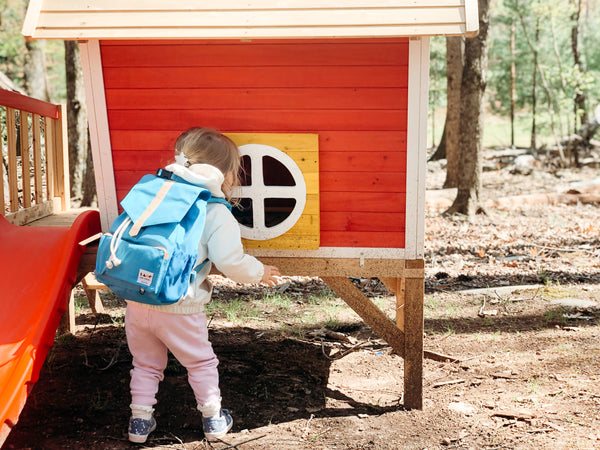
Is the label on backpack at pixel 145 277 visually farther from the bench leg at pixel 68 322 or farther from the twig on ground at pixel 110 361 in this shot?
the bench leg at pixel 68 322

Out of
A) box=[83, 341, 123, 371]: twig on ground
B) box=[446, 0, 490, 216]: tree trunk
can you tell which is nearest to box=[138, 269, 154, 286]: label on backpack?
box=[83, 341, 123, 371]: twig on ground

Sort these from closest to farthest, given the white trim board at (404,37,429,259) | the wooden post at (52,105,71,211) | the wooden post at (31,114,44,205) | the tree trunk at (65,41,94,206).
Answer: the white trim board at (404,37,429,259)
the wooden post at (31,114,44,205)
the wooden post at (52,105,71,211)
the tree trunk at (65,41,94,206)

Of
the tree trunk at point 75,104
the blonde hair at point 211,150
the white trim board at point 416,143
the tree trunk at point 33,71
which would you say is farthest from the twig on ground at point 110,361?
the tree trunk at point 33,71

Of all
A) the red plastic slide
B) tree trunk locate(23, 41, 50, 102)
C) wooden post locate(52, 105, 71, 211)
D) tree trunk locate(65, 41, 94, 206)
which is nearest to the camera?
the red plastic slide

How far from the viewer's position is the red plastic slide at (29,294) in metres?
2.72

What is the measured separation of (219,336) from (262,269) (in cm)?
186

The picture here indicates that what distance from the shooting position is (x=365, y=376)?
13.6ft

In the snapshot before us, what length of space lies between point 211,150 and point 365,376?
193cm

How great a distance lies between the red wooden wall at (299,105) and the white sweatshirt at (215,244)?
→ 522 millimetres

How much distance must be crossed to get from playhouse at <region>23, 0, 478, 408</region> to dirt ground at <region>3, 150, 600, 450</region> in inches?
16.8

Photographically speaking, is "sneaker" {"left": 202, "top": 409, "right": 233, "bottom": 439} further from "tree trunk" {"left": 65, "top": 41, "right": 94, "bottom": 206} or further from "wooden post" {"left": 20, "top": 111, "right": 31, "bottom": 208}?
"tree trunk" {"left": 65, "top": 41, "right": 94, "bottom": 206}

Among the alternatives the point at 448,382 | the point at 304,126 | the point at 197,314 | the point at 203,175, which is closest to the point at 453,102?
the point at 448,382

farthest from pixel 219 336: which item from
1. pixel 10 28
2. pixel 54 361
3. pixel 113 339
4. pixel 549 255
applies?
pixel 10 28

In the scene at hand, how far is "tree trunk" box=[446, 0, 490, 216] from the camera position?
29.3ft
